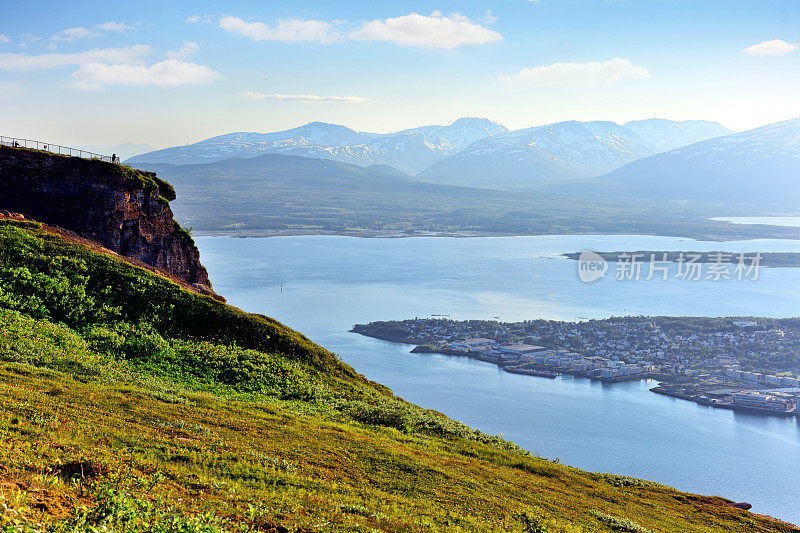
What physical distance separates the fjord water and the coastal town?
10.1 ft

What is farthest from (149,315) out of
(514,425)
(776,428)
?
(776,428)

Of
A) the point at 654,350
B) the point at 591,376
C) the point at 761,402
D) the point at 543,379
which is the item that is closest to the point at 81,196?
the point at 543,379

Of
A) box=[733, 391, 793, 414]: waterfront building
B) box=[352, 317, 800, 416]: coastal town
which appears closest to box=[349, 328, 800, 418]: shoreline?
box=[352, 317, 800, 416]: coastal town

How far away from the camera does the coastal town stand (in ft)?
243

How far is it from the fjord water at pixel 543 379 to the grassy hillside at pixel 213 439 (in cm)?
3332

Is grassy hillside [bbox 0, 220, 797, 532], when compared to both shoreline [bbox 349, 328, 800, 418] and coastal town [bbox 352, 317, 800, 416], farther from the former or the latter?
coastal town [bbox 352, 317, 800, 416]

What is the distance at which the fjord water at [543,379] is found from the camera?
54.2 metres

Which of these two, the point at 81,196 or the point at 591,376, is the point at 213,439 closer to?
the point at 81,196

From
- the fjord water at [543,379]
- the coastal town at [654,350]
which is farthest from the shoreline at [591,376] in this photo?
the fjord water at [543,379]

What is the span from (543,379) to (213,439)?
67.5m

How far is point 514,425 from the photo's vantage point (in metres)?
61.3

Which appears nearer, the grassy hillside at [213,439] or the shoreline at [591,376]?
the grassy hillside at [213,439]

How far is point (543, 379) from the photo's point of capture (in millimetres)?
78062

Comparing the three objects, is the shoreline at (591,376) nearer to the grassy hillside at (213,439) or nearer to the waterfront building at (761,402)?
the waterfront building at (761,402)
